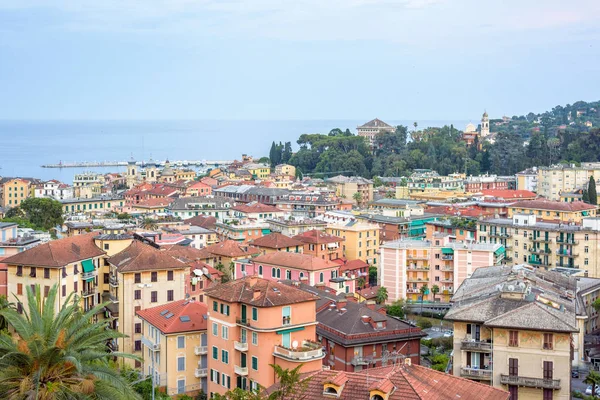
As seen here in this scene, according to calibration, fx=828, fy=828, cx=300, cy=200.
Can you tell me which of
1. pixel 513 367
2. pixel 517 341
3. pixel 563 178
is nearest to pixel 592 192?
pixel 563 178

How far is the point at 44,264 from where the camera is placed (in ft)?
93.6

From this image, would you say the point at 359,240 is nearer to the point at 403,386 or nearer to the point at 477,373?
the point at 477,373

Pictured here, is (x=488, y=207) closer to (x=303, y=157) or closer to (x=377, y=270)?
(x=377, y=270)

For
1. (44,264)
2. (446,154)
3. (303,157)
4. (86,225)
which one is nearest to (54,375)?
(44,264)

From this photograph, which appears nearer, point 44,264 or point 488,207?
point 44,264

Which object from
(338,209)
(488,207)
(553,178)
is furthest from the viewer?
(553,178)

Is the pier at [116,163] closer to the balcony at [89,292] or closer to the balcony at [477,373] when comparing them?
the balcony at [89,292]

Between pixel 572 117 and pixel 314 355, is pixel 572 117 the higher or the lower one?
the higher one

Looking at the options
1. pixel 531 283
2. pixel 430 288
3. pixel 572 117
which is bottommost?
pixel 430 288

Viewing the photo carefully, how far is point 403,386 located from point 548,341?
6.82 m

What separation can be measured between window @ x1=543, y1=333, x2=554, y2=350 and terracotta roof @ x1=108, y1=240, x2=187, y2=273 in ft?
44.4

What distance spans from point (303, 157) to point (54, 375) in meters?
100

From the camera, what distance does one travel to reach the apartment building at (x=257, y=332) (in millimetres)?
22172

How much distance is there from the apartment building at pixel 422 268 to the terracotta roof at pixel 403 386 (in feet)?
81.8
